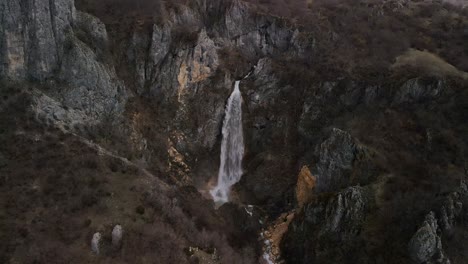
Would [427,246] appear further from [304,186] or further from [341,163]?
[304,186]

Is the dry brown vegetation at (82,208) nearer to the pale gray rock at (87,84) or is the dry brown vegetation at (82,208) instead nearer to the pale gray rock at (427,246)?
the pale gray rock at (87,84)

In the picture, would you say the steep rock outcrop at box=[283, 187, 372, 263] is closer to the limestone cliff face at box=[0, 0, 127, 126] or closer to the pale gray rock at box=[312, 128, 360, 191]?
the pale gray rock at box=[312, 128, 360, 191]

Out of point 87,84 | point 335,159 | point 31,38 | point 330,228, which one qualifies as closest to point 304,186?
point 335,159

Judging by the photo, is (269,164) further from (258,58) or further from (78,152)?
(78,152)

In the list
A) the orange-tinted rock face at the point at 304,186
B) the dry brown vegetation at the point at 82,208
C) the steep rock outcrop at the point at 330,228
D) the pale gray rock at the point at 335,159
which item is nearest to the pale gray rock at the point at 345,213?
the steep rock outcrop at the point at 330,228

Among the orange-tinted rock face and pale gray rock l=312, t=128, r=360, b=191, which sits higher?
pale gray rock l=312, t=128, r=360, b=191

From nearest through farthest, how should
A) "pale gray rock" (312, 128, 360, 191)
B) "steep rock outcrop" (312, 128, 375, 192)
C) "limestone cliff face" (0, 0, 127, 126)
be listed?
"steep rock outcrop" (312, 128, 375, 192), "limestone cliff face" (0, 0, 127, 126), "pale gray rock" (312, 128, 360, 191)

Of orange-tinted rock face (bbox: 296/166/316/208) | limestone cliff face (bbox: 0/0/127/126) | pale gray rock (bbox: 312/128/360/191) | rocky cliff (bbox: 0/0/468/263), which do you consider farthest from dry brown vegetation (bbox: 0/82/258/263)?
pale gray rock (bbox: 312/128/360/191)
